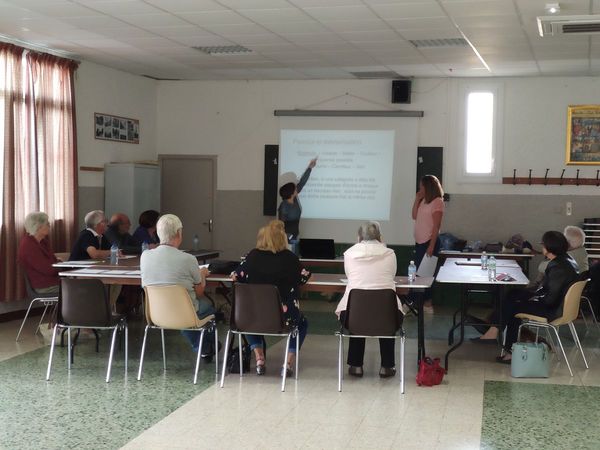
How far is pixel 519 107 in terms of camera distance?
1091 centimetres

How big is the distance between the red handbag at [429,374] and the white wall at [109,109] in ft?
18.4

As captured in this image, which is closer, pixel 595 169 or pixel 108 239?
pixel 108 239

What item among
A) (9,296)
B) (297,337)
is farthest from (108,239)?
(297,337)

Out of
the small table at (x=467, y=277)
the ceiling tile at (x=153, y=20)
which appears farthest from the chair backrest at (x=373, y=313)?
the ceiling tile at (x=153, y=20)

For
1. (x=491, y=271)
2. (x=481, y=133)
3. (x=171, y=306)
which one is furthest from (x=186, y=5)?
(x=481, y=133)

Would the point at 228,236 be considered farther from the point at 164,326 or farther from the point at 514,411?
the point at 514,411

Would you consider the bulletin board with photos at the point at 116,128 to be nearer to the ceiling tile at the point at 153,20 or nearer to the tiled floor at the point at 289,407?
the ceiling tile at the point at 153,20

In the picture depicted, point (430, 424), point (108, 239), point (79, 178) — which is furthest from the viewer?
point (79, 178)

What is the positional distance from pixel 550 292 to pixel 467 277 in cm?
67

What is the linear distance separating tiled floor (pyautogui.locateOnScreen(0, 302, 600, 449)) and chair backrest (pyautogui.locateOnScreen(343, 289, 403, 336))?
439 mm

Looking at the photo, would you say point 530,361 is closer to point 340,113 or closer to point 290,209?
point 290,209

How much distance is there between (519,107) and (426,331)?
3.65 metres

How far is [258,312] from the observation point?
20.2 ft

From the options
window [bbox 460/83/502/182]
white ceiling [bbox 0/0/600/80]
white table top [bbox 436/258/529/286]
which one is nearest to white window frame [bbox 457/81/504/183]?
window [bbox 460/83/502/182]
